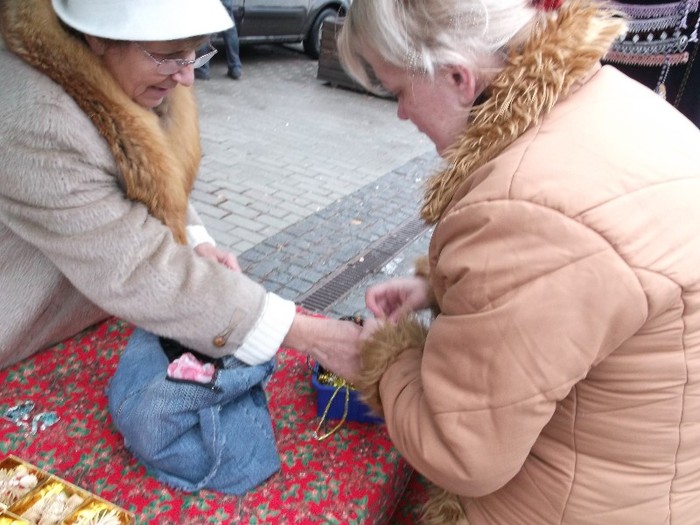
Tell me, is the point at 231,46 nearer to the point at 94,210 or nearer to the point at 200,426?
the point at 94,210

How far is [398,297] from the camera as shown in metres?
2.02

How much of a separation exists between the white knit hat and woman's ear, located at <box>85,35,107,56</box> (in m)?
0.06

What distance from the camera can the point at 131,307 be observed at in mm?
1748

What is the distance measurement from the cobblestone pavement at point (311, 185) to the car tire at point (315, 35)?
1.92 metres

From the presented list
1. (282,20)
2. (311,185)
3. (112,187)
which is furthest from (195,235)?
(282,20)

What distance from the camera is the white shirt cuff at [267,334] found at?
1799 mm

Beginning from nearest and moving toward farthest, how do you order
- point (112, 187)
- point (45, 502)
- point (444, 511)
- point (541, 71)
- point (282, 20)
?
1. point (541, 71)
2. point (45, 502)
3. point (444, 511)
4. point (112, 187)
5. point (282, 20)

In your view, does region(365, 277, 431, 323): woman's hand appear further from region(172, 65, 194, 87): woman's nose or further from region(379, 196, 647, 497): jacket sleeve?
region(172, 65, 194, 87): woman's nose

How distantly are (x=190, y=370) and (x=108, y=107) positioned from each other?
709 mm

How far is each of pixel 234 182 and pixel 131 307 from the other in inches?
159

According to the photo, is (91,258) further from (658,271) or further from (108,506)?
(658,271)

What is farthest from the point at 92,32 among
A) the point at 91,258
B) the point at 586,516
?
the point at 586,516

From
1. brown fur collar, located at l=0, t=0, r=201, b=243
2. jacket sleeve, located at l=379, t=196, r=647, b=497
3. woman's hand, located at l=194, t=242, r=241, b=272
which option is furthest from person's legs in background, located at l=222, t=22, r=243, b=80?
jacket sleeve, located at l=379, t=196, r=647, b=497

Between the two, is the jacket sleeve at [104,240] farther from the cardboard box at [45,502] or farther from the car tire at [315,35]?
the car tire at [315,35]
